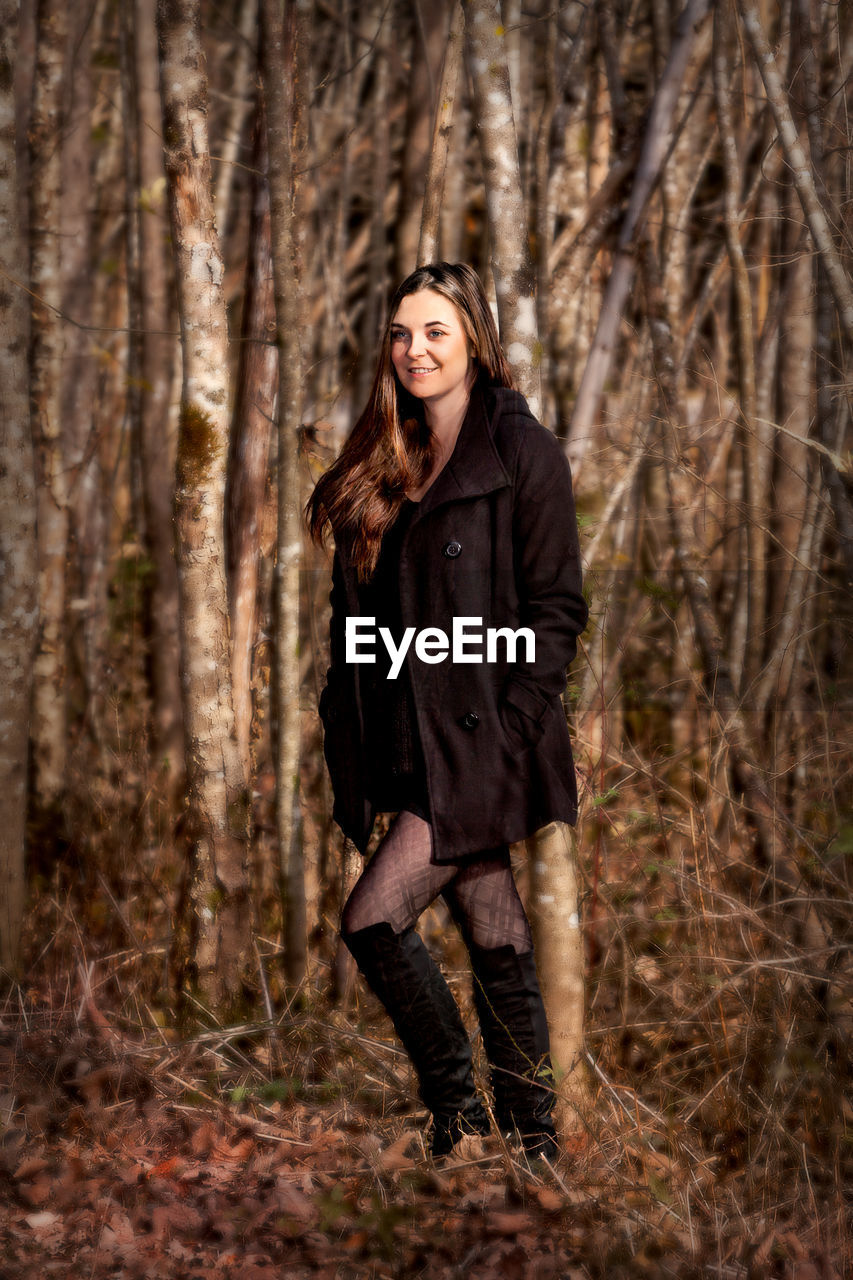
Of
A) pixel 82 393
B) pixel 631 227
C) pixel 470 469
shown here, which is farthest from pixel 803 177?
pixel 82 393

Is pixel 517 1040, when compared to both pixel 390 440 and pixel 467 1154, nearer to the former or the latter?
pixel 467 1154

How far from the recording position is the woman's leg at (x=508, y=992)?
10.3 ft

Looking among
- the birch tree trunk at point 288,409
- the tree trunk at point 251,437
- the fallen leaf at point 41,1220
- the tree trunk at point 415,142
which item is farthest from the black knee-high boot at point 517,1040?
the tree trunk at point 415,142

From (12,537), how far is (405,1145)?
298 cm

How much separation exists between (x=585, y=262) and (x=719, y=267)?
146 centimetres

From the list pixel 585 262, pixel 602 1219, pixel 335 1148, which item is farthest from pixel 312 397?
pixel 602 1219

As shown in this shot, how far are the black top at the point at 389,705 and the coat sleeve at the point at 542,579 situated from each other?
28cm

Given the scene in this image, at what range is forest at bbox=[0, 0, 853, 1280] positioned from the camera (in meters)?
3.14

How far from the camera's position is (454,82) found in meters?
4.44

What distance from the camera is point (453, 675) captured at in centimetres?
304

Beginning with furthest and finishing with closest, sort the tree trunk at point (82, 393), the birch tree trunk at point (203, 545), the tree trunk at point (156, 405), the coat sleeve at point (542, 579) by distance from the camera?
the tree trunk at point (82, 393), the tree trunk at point (156, 405), the birch tree trunk at point (203, 545), the coat sleeve at point (542, 579)

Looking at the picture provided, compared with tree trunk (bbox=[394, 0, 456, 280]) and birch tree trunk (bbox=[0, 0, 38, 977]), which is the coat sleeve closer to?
birch tree trunk (bbox=[0, 0, 38, 977])

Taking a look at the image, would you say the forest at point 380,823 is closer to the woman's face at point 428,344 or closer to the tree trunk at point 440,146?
the tree trunk at point 440,146

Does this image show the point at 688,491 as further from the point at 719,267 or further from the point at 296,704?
the point at 296,704
